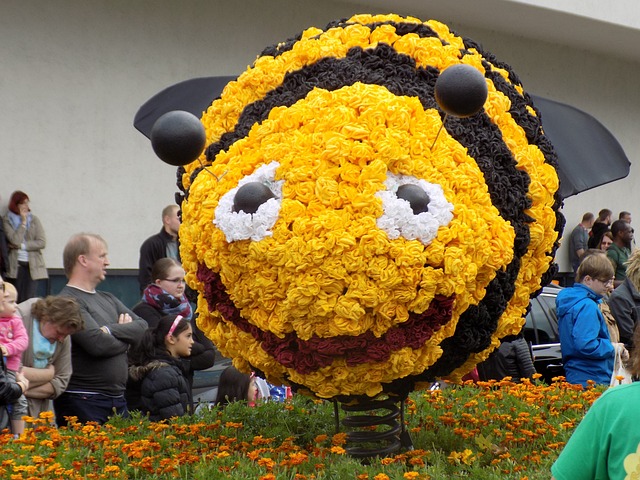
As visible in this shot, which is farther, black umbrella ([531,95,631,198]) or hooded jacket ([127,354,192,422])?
hooded jacket ([127,354,192,422])

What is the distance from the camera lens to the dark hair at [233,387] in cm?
594

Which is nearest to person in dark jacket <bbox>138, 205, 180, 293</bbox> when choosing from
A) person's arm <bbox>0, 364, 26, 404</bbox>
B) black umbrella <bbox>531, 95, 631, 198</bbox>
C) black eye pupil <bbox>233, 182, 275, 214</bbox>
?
person's arm <bbox>0, 364, 26, 404</bbox>

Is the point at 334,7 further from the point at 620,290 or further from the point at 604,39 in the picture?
the point at 620,290

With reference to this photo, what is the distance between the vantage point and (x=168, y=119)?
374cm

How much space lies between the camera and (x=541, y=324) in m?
8.59

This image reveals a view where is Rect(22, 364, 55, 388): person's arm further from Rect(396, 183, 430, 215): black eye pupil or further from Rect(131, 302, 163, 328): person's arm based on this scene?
Rect(396, 183, 430, 215): black eye pupil

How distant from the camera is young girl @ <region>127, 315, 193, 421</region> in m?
5.50

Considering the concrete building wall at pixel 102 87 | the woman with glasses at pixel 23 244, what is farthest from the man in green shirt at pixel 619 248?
the woman with glasses at pixel 23 244

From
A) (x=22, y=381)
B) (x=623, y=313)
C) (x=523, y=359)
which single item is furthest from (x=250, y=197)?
(x=623, y=313)

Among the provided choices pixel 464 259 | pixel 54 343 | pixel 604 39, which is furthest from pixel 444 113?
pixel 604 39

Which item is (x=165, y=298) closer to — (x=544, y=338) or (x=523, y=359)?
(x=523, y=359)

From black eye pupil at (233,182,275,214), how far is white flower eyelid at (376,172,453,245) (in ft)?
1.39

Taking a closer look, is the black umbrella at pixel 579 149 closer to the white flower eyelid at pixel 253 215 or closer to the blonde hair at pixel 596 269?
the white flower eyelid at pixel 253 215

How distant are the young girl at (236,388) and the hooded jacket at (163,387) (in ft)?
0.96
